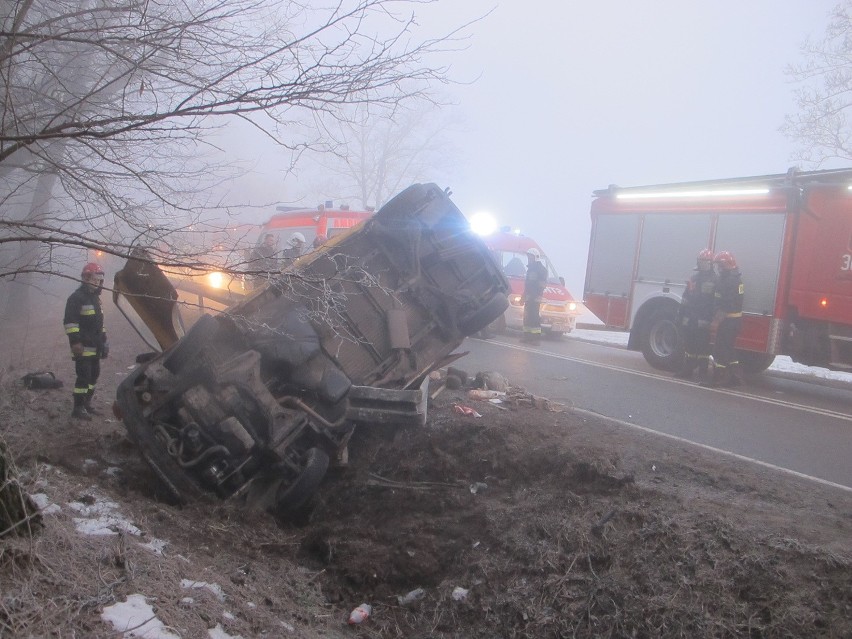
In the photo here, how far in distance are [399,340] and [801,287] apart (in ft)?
23.1

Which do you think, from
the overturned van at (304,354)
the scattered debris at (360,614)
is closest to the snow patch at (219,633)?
the scattered debris at (360,614)

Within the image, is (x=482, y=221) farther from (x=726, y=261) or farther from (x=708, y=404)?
(x=708, y=404)

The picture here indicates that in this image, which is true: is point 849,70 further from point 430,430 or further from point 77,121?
point 77,121

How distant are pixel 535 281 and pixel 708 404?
18.3 ft

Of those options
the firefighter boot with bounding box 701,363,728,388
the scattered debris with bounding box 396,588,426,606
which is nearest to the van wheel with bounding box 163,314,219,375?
the scattered debris with bounding box 396,588,426,606

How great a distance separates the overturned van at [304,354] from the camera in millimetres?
4617

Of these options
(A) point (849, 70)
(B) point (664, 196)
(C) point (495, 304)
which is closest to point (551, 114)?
(A) point (849, 70)

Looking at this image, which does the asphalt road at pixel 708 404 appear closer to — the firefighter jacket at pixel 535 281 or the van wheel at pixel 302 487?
the firefighter jacket at pixel 535 281

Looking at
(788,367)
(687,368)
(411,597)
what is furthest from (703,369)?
(411,597)

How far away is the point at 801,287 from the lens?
9984 mm

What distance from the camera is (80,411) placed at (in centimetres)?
655

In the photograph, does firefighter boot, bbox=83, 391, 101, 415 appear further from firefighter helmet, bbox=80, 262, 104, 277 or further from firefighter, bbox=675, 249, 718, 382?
firefighter, bbox=675, 249, 718, 382

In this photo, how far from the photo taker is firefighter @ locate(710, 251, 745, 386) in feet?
32.5

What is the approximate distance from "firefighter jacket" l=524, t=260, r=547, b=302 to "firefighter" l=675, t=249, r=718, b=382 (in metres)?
3.60
